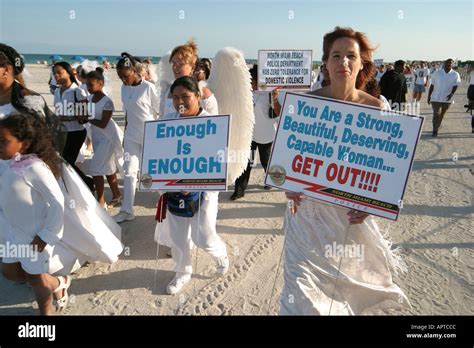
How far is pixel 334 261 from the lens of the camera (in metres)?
2.42

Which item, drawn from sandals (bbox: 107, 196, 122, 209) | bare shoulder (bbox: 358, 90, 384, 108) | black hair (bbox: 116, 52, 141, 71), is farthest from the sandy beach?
black hair (bbox: 116, 52, 141, 71)

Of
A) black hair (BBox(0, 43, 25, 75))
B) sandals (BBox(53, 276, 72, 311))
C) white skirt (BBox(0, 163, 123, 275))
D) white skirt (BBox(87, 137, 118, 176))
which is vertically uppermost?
black hair (BBox(0, 43, 25, 75))

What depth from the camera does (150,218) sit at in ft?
16.3

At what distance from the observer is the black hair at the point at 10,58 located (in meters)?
3.06

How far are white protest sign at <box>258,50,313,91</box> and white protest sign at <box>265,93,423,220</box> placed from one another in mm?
3222

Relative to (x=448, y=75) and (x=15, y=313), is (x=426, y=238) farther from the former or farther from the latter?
(x=448, y=75)

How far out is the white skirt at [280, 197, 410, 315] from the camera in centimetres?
234

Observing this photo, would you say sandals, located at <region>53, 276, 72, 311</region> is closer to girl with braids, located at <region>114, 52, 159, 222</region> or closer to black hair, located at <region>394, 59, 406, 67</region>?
girl with braids, located at <region>114, 52, 159, 222</region>

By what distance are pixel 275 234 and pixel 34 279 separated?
2.78 meters

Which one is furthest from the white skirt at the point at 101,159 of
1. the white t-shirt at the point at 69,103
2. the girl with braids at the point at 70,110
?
the white t-shirt at the point at 69,103

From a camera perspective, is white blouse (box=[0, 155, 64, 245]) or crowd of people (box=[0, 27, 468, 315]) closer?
crowd of people (box=[0, 27, 468, 315])

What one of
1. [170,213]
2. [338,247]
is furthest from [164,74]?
[338,247]

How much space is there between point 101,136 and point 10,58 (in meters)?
1.86
